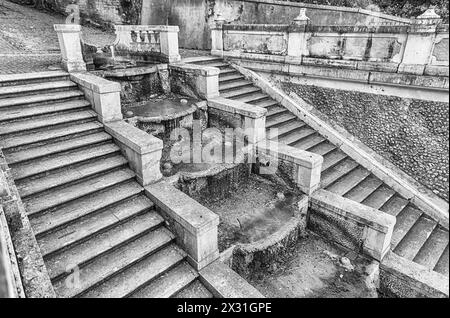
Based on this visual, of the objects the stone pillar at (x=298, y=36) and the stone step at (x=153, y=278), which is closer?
the stone step at (x=153, y=278)

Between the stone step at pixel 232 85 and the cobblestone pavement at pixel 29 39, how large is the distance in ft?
14.5

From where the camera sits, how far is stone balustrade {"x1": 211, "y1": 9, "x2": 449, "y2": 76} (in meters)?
5.22

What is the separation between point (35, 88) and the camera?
637cm

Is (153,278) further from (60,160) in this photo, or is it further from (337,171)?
(337,171)

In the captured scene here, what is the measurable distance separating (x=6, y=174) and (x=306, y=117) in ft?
23.7

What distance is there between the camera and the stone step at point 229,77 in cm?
954

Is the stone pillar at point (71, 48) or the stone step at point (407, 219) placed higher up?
the stone pillar at point (71, 48)

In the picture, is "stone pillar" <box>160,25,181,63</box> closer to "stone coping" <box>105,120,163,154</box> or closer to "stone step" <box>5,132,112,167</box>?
"stone coping" <box>105,120,163,154</box>

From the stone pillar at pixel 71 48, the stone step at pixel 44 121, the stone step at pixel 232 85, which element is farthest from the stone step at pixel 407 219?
the stone pillar at pixel 71 48

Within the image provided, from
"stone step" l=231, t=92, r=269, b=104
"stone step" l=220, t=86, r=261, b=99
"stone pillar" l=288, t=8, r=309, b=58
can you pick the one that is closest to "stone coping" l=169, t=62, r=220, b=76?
"stone step" l=220, t=86, r=261, b=99

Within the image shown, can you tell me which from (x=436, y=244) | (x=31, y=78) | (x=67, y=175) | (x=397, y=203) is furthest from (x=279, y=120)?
(x=436, y=244)

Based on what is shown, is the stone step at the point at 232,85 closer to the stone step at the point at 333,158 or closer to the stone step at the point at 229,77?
the stone step at the point at 229,77

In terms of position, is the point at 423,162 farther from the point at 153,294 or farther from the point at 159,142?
the point at 159,142

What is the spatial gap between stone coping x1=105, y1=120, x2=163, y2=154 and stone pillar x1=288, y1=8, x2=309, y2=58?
518 cm
